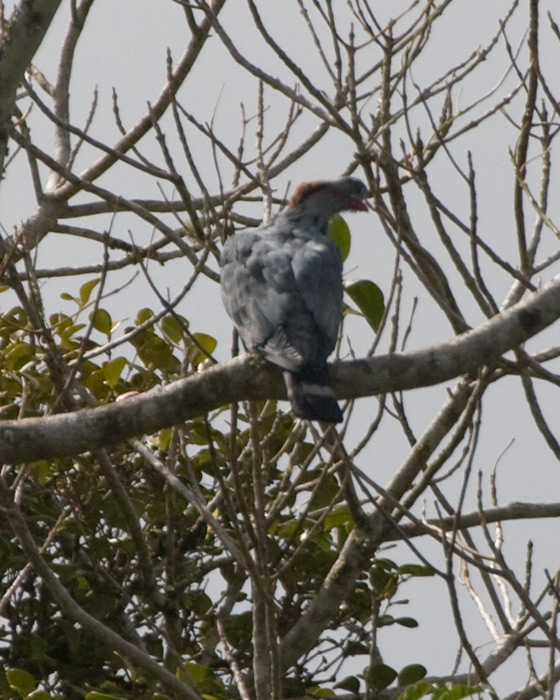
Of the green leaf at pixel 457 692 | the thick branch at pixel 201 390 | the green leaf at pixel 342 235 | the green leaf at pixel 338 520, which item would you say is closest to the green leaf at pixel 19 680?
the thick branch at pixel 201 390

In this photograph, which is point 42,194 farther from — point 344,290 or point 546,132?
→ point 546,132

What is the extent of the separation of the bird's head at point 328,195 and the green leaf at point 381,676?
80.8 inches

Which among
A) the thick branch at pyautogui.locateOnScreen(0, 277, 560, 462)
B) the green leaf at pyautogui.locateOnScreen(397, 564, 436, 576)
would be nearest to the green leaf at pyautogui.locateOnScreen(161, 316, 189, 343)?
the thick branch at pyautogui.locateOnScreen(0, 277, 560, 462)

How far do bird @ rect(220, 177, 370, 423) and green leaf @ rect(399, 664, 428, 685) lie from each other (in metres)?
1.04

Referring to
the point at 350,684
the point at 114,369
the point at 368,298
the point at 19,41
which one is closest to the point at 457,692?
the point at 350,684

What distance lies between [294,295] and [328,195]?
1.07 metres

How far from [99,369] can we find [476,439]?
170 cm

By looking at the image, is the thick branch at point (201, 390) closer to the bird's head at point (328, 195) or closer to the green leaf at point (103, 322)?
the green leaf at point (103, 322)

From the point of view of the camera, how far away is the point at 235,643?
397 centimetres

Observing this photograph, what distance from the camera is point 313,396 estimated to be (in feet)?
10.7

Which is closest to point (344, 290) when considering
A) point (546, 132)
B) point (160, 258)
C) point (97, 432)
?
point (546, 132)

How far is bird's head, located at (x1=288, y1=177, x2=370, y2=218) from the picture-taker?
15.8 ft

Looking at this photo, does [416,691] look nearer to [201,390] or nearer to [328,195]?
[201,390]

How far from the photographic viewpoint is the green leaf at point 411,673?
3693 millimetres
